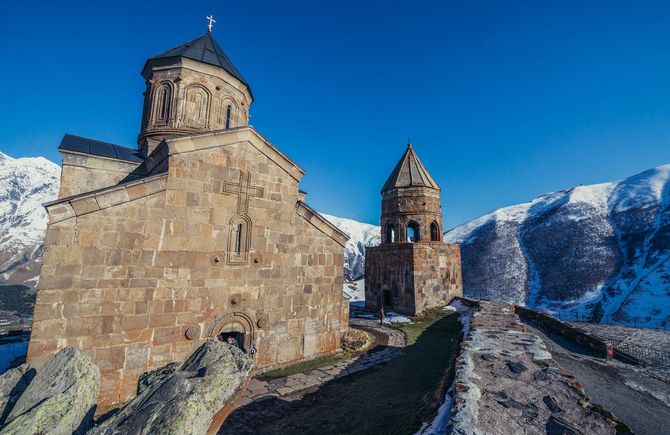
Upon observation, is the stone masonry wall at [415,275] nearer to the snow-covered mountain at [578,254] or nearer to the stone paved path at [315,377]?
the stone paved path at [315,377]

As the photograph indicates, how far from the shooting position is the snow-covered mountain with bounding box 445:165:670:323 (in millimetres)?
23797

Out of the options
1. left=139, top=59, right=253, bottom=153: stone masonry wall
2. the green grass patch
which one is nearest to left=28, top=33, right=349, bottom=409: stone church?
left=139, top=59, right=253, bottom=153: stone masonry wall

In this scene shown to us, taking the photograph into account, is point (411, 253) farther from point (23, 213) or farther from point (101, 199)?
point (23, 213)

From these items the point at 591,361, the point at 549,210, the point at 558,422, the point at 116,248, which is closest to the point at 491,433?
the point at 558,422

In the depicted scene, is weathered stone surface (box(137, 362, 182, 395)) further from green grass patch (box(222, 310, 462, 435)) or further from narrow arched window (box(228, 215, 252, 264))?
narrow arched window (box(228, 215, 252, 264))

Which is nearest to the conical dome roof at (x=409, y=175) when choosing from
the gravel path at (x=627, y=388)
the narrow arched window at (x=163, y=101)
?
the gravel path at (x=627, y=388)

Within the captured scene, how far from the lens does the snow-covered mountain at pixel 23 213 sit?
48100 millimetres

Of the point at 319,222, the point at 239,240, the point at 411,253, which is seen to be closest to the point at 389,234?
the point at 411,253

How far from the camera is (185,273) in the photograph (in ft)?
19.7

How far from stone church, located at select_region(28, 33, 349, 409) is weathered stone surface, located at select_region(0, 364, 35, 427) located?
16 cm

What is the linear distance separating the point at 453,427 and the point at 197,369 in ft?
9.62

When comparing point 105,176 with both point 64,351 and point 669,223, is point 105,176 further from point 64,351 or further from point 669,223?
point 669,223

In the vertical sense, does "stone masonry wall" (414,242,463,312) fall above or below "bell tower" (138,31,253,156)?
below

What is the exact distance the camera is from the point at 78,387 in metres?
3.79
